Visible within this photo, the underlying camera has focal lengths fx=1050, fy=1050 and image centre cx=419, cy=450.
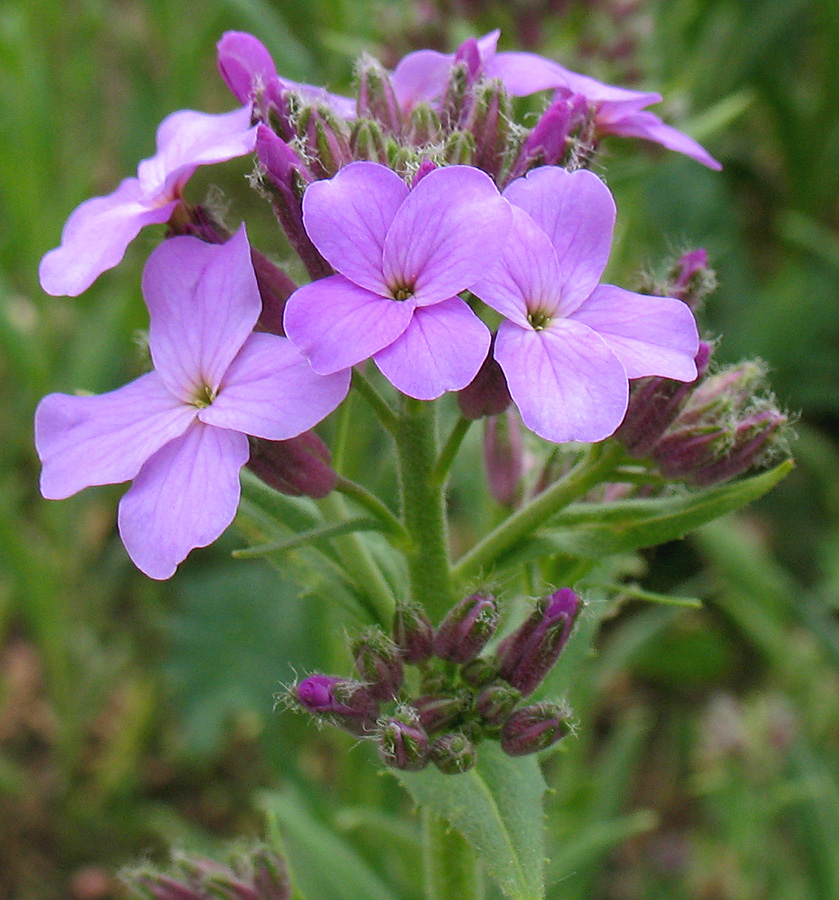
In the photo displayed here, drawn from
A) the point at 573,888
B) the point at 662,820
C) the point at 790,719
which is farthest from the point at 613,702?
the point at 573,888

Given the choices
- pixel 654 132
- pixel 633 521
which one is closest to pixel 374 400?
pixel 633 521

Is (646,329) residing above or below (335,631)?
above

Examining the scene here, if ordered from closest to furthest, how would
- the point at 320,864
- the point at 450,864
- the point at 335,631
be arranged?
the point at 450,864, the point at 320,864, the point at 335,631

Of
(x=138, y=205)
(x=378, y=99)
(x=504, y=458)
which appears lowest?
(x=504, y=458)

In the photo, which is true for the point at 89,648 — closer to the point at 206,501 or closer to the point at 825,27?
the point at 206,501

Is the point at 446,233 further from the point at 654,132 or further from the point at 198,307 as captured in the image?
the point at 654,132

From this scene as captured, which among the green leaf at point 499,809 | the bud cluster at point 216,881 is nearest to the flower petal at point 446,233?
the green leaf at point 499,809
